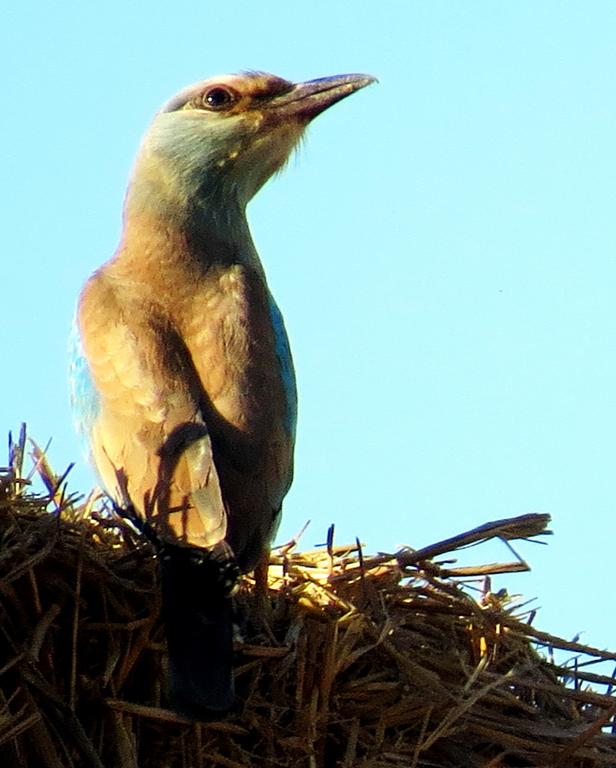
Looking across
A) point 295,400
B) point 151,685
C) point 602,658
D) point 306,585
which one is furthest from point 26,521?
point 602,658

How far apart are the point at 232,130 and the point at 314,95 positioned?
12.8 inches

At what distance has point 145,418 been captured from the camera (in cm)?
417

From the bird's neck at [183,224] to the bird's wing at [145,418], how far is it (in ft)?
1.11

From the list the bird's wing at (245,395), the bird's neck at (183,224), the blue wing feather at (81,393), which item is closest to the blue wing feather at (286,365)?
the bird's wing at (245,395)

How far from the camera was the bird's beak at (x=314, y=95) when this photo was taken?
563 centimetres

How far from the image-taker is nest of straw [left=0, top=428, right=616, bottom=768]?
141 inches

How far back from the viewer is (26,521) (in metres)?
3.84

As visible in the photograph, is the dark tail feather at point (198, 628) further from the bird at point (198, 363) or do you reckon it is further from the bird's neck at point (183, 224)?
the bird's neck at point (183, 224)

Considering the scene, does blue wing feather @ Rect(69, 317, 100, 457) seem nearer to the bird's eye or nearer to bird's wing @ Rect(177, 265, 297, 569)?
bird's wing @ Rect(177, 265, 297, 569)

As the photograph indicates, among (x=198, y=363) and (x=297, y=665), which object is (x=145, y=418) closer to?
(x=198, y=363)

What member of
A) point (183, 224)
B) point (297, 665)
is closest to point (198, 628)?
point (297, 665)

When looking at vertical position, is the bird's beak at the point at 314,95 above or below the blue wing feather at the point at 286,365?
above

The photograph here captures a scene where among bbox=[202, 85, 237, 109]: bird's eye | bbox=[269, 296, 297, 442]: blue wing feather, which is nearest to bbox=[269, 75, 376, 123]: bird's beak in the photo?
bbox=[202, 85, 237, 109]: bird's eye

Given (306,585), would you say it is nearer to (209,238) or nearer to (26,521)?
(26,521)
